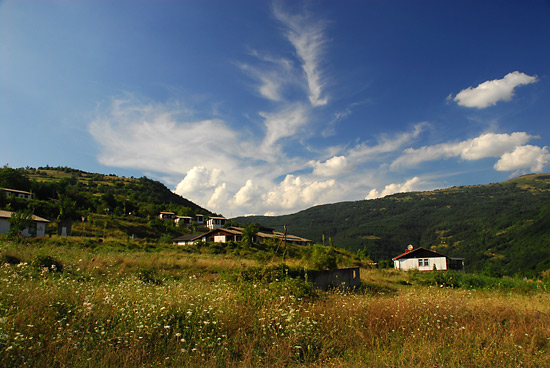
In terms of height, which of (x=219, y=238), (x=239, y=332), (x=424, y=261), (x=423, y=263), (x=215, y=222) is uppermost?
(x=215, y=222)

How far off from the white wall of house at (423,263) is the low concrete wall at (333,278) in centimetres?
3811

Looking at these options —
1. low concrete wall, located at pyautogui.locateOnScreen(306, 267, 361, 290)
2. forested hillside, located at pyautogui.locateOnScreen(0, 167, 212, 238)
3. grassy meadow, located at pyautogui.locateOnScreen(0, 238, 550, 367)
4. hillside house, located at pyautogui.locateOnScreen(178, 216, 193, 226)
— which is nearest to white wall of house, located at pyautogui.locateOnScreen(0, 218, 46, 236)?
forested hillside, located at pyautogui.locateOnScreen(0, 167, 212, 238)

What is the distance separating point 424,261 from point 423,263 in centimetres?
42

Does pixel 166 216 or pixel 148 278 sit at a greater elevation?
pixel 166 216

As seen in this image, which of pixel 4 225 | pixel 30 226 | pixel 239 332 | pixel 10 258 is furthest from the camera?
pixel 4 225

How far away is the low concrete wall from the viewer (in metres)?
16.5

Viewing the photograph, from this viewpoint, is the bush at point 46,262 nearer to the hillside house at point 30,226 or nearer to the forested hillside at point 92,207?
the forested hillside at point 92,207

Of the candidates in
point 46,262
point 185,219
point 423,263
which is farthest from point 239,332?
point 185,219

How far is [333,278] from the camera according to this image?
1847 centimetres

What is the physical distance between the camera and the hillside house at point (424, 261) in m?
52.5

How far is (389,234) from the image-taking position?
17650cm

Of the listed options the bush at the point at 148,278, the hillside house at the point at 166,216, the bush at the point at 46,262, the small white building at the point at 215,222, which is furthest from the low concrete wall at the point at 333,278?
the small white building at the point at 215,222

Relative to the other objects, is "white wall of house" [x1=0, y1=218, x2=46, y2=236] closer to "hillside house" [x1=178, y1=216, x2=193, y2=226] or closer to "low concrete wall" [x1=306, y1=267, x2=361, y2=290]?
"low concrete wall" [x1=306, y1=267, x2=361, y2=290]

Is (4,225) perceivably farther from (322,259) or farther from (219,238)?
(322,259)
